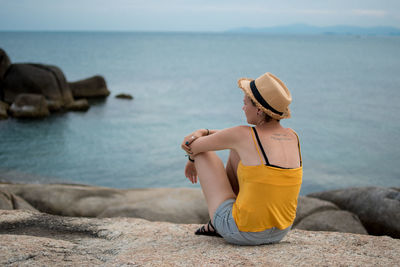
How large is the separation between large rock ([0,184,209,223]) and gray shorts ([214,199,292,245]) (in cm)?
304

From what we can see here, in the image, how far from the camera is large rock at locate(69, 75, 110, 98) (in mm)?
23656

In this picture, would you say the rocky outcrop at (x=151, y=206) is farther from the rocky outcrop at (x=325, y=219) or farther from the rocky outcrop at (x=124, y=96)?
the rocky outcrop at (x=124, y=96)

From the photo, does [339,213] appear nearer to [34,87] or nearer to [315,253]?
[315,253]

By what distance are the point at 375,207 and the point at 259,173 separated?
415cm

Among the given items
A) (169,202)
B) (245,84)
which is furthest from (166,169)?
(245,84)

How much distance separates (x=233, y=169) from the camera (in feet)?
11.3

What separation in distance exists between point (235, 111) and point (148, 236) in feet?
59.7

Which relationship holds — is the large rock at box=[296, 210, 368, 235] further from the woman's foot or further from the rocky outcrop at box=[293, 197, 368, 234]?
the woman's foot

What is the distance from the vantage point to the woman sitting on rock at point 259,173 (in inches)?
115

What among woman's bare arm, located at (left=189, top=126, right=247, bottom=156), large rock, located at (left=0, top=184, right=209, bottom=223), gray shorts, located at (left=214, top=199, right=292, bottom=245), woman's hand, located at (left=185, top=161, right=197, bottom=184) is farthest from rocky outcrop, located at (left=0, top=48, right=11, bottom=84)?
gray shorts, located at (left=214, top=199, right=292, bottom=245)

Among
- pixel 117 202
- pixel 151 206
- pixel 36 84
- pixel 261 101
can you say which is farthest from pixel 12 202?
pixel 36 84

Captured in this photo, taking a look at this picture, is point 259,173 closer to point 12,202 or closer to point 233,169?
point 233,169

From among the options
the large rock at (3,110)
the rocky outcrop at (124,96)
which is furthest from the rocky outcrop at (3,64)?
the rocky outcrop at (124,96)

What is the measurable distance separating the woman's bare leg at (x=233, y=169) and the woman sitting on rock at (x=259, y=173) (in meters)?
0.02
